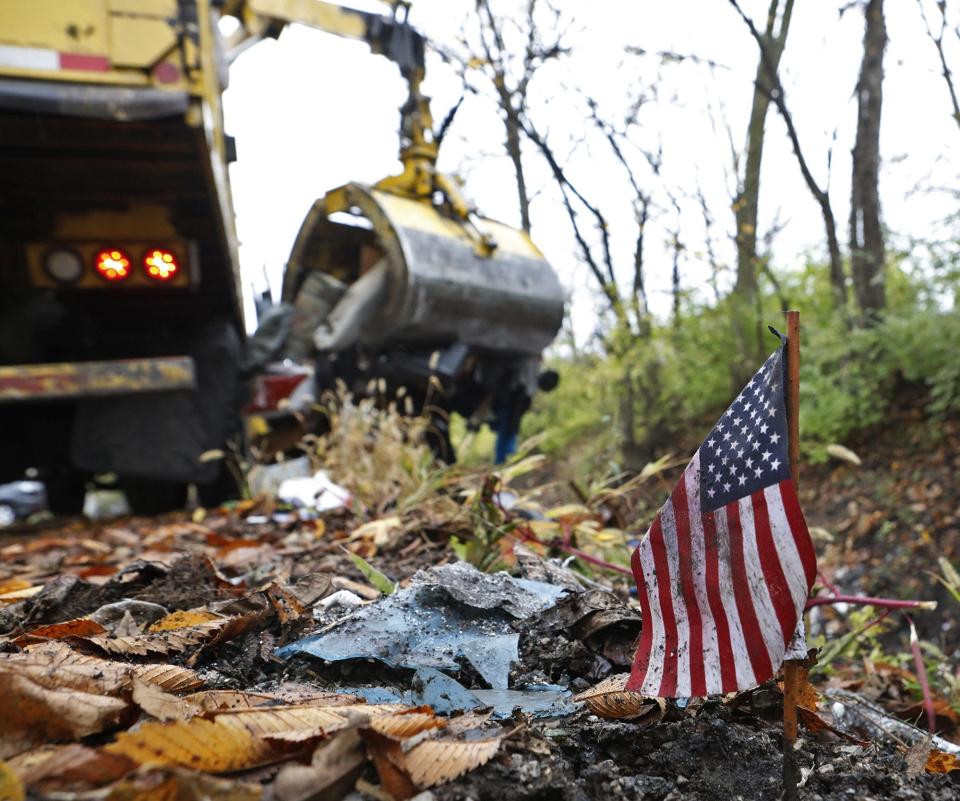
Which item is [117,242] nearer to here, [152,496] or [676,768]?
[152,496]

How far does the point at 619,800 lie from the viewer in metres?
1.19

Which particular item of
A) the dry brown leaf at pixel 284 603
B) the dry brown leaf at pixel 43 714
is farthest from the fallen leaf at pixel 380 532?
the dry brown leaf at pixel 43 714

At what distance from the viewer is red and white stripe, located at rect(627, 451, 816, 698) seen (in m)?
1.19

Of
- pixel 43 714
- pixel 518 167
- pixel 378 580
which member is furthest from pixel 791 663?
pixel 518 167

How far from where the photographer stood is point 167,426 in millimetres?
4859

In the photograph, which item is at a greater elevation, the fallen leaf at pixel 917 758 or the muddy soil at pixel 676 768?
the muddy soil at pixel 676 768

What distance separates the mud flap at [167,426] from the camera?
4.75 metres

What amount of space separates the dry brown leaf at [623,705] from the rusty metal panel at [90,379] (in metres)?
3.20

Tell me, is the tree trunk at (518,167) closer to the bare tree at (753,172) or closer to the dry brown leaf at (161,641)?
the bare tree at (753,172)

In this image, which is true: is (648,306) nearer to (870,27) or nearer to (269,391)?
(870,27)

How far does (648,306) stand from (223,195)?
18.5ft

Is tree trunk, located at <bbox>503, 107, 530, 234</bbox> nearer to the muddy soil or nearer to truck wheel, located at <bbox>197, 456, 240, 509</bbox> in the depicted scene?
truck wheel, located at <bbox>197, 456, 240, 509</bbox>

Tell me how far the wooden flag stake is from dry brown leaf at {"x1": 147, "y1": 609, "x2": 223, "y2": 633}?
117 centimetres

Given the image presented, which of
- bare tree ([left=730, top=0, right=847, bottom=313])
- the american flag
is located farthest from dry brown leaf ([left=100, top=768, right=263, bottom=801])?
bare tree ([left=730, top=0, right=847, bottom=313])
